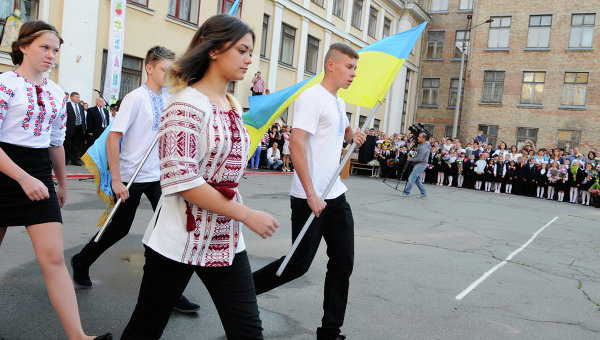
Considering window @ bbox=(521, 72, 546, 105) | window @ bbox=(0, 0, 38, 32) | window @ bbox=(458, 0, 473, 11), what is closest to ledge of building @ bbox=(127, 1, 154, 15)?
window @ bbox=(0, 0, 38, 32)

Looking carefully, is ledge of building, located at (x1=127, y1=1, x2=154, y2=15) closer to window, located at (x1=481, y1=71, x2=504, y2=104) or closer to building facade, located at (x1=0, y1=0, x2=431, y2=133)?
building facade, located at (x1=0, y1=0, x2=431, y2=133)

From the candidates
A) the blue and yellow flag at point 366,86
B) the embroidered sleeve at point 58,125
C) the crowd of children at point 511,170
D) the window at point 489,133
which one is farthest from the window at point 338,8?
the embroidered sleeve at point 58,125

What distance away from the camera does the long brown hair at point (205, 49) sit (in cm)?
217

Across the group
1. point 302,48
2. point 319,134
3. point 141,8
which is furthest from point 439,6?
point 319,134

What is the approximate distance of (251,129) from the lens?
4.59 meters

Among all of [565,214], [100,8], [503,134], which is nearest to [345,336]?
[565,214]

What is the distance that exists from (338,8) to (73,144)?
19.7 meters

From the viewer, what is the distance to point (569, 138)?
33750 millimetres

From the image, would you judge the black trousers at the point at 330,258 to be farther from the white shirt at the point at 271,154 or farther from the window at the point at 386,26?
the window at the point at 386,26

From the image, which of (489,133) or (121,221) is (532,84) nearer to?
(489,133)

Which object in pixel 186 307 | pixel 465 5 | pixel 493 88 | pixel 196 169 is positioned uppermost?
pixel 465 5

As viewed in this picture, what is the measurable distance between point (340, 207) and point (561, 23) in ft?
117

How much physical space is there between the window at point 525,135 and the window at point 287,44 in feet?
58.0

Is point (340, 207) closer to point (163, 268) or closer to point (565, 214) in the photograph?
point (163, 268)
